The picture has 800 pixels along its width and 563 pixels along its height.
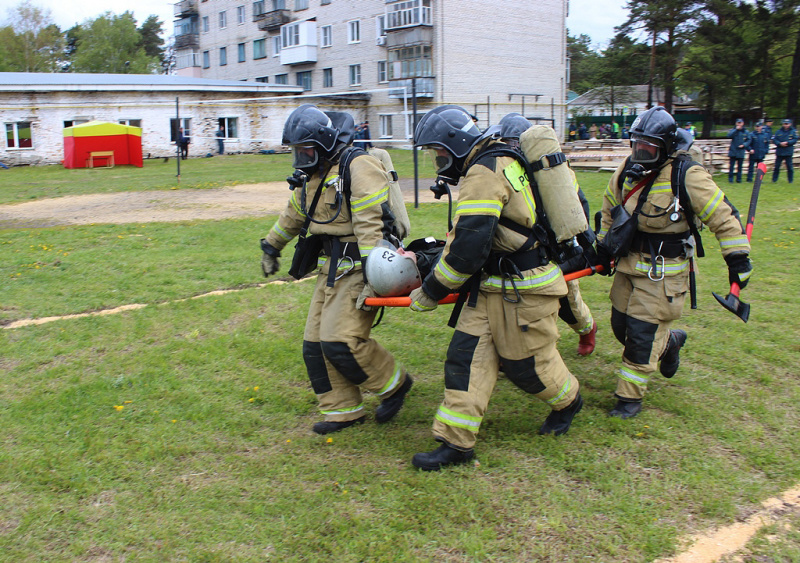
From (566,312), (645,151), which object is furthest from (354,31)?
(645,151)

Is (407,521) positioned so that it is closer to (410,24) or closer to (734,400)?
(734,400)

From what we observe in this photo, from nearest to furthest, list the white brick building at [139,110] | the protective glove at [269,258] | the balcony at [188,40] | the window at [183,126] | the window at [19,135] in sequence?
the protective glove at [269,258] < the window at [19,135] < the white brick building at [139,110] < the window at [183,126] < the balcony at [188,40]

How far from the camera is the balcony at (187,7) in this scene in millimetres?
58562

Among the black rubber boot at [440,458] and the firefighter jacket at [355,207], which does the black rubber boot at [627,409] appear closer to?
the black rubber boot at [440,458]

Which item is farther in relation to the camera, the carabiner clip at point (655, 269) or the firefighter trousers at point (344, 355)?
the carabiner clip at point (655, 269)

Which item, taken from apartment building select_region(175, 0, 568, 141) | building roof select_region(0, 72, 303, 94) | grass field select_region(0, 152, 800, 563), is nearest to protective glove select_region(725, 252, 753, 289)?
grass field select_region(0, 152, 800, 563)

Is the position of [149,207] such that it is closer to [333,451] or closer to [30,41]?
[333,451]

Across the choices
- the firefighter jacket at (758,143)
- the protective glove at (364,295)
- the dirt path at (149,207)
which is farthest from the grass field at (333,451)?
the firefighter jacket at (758,143)

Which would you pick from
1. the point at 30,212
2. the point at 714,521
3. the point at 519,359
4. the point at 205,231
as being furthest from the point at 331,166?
the point at 30,212

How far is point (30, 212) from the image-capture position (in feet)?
48.1

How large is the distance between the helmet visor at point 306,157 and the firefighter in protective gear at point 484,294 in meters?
0.79

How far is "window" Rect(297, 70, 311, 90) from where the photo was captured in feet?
161

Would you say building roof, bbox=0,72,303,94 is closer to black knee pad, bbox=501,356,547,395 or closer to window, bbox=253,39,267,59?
window, bbox=253,39,267,59

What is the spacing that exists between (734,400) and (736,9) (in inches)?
1534
